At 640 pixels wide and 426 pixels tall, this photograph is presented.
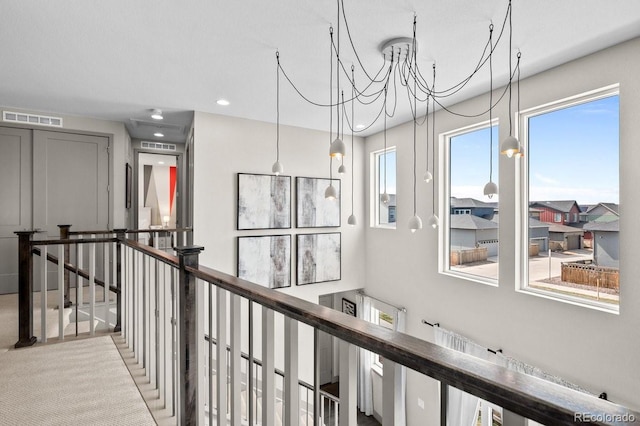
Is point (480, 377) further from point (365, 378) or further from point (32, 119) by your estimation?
point (365, 378)

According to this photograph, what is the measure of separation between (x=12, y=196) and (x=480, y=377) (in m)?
5.98

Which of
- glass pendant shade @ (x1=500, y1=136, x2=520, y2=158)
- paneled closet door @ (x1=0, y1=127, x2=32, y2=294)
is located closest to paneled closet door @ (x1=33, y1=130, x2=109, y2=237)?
paneled closet door @ (x1=0, y1=127, x2=32, y2=294)

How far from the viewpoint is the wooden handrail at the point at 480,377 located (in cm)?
45

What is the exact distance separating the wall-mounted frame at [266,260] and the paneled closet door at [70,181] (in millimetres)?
2204

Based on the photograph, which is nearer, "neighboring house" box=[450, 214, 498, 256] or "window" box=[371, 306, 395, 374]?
"neighboring house" box=[450, 214, 498, 256]

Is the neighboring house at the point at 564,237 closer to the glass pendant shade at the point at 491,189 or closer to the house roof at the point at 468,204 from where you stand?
the house roof at the point at 468,204

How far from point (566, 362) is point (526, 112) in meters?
2.53

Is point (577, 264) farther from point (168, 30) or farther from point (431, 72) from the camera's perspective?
point (168, 30)

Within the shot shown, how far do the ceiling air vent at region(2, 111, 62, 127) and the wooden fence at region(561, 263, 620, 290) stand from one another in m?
6.51

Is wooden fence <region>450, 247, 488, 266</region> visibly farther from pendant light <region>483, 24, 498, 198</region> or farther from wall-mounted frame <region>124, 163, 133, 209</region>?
wall-mounted frame <region>124, 163, 133, 209</region>

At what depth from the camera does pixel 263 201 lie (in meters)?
5.07

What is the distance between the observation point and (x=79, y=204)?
495 centimetres

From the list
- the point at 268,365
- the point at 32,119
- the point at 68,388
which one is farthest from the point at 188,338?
the point at 32,119

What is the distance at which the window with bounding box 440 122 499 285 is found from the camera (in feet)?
13.4
